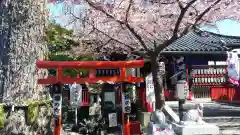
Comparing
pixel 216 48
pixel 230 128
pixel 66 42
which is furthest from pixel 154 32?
pixel 66 42

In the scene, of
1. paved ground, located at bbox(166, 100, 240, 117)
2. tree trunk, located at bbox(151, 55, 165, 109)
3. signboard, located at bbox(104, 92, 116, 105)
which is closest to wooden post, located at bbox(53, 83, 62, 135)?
tree trunk, located at bbox(151, 55, 165, 109)

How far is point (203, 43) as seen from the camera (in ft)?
68.4

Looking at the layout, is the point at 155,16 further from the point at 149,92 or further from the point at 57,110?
the point at 57,110

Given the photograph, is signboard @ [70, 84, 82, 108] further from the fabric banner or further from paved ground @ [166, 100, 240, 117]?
the fabric banner

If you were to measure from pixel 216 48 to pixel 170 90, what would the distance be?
3.62 m

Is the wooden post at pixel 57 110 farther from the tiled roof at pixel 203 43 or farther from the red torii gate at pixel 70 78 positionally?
the tiled roof at pixel 203 43

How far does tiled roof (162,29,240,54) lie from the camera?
19453mm

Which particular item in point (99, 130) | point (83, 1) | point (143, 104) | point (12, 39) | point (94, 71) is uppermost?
point (83, 1)

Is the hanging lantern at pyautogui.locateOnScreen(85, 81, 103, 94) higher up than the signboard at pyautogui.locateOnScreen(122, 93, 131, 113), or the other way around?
the hanging lantern at pyautogui.locateOnScreen(85, 81, 103, 94)

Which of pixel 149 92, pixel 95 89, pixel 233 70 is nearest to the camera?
pixel 149 92

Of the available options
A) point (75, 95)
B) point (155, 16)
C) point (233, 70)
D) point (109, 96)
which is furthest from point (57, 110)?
point (233, 70)

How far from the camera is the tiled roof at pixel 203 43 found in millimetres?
19453

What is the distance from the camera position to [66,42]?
22.5m

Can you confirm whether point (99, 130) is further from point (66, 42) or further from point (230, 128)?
point (66, 42)
